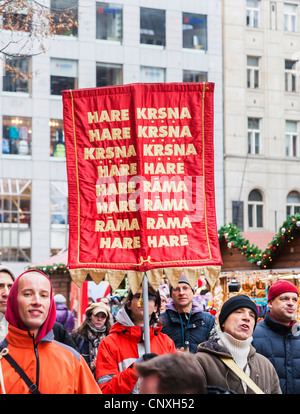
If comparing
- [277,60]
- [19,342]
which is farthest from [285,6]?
[19,342]

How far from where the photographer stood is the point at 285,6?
42656mm

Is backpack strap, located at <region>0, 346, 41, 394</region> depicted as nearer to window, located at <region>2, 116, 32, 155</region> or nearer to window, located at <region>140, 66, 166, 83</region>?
window, located at <region>2, 116, 32, 155</region>

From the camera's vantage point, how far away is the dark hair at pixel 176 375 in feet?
9.80

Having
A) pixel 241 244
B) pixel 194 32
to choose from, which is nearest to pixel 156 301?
pixel 241 244

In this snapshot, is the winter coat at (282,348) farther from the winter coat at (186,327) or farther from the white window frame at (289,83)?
the white window frame at (289,83)

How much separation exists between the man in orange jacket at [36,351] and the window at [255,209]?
36.9 meters

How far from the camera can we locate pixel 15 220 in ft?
125

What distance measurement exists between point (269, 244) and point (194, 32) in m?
27.6

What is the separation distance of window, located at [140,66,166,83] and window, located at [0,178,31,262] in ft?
26.9

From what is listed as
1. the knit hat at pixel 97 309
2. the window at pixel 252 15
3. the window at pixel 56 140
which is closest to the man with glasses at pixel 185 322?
the knit hat at pixel 97 309

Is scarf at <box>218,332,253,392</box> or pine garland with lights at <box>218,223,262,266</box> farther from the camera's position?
pine garland with lights at <box>218,223,262,266</box>

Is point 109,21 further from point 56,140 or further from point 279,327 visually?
point 279,327

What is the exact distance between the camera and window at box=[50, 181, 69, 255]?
38500 mm

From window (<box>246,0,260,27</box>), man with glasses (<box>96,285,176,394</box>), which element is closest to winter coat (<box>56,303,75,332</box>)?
man with glasses (<box>96,285,176,394</box>)
